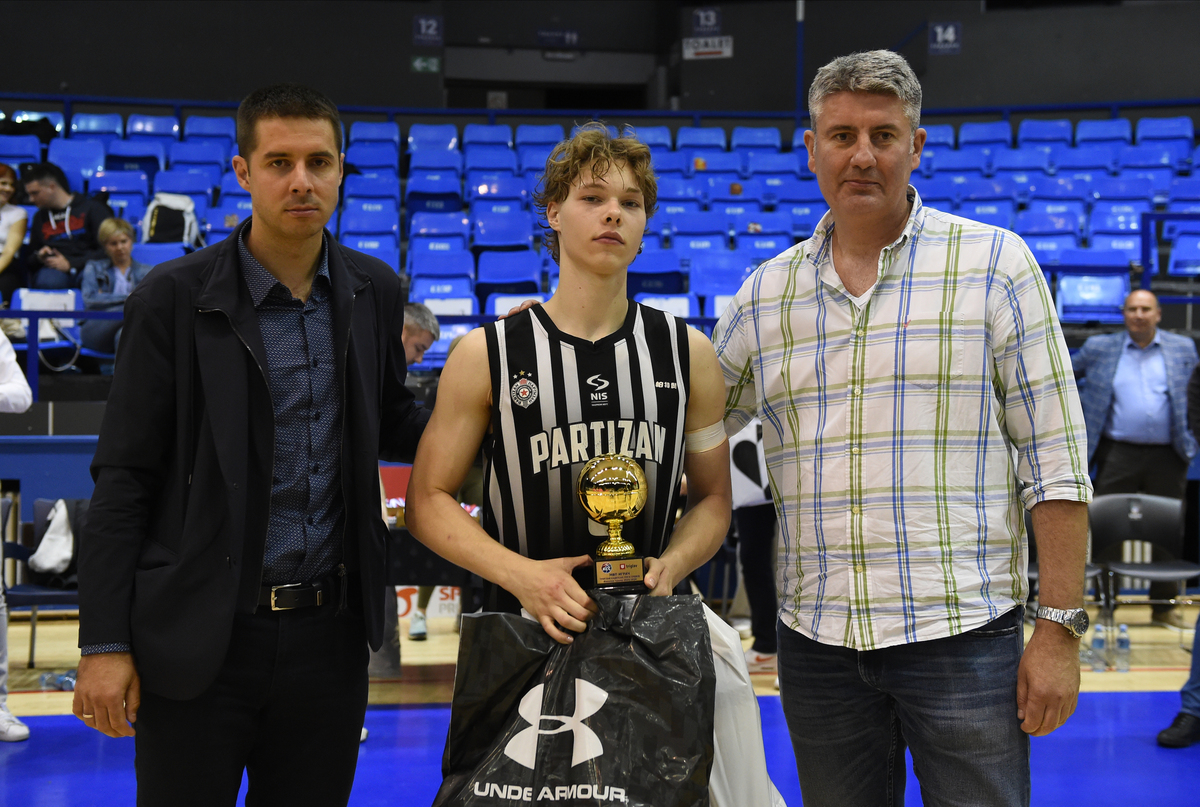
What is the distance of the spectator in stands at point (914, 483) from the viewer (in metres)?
1.64

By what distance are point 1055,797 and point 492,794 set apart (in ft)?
8.69

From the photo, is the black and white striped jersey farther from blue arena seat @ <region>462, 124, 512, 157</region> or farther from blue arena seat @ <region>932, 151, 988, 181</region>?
blue arena seat @ <region>462, 124, 512, 157</region>

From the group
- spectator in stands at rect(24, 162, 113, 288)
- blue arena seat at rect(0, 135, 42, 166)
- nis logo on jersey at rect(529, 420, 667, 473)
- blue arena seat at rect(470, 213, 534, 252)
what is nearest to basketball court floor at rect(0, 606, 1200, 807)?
nis logo on jersey at rect(529, 420, 667, 473)

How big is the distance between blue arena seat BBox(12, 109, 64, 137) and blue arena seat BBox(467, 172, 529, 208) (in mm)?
4590

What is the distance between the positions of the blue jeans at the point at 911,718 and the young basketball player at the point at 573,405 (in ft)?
1.08

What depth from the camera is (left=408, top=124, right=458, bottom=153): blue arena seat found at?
11.3 meters

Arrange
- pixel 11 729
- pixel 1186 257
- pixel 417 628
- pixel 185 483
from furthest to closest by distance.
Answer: pixel 1186 257, pixel 417 628, pixel 11 729, pixel 185 483

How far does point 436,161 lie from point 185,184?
2.60 metres

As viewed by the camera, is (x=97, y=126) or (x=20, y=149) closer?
(x=20, y=149)

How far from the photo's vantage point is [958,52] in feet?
41.4

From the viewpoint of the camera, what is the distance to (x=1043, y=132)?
11367 mm

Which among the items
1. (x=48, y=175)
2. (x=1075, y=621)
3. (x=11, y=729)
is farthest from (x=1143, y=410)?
(x=48, y=175)

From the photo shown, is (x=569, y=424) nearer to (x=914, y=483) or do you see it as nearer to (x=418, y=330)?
(x=914, y=483)

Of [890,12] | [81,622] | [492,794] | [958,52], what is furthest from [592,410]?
[890,12]
